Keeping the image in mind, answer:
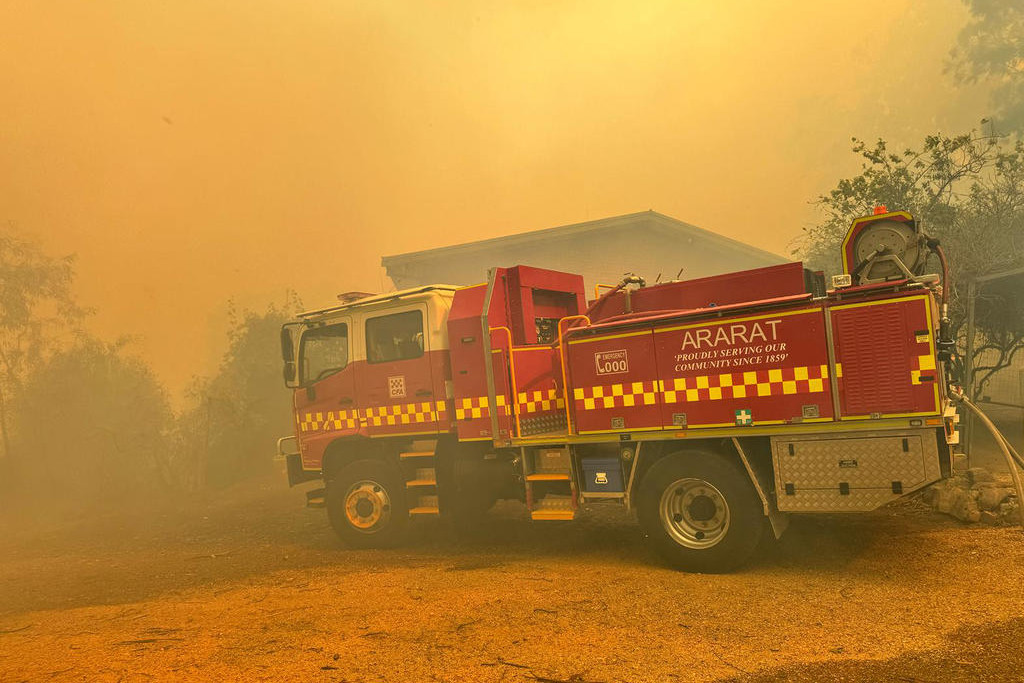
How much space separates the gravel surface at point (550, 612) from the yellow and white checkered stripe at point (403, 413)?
1496mm

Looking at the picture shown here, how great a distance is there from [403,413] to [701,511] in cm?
359

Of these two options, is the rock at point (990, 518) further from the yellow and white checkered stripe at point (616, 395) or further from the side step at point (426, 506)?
the side step at point (426, 506)

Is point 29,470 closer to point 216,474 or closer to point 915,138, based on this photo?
point 216,474

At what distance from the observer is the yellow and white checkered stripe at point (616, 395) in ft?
19.7

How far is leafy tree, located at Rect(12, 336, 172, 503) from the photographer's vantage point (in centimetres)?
1823

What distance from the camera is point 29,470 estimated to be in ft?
63.5

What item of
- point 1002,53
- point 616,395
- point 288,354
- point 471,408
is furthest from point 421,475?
point 1002,53

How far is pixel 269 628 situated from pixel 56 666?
1.34 meters

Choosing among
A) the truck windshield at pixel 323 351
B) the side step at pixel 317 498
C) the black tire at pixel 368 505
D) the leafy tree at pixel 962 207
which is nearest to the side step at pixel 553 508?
the black tire at pixel 368 505

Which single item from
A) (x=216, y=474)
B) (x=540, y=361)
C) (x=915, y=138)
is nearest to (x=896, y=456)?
(x=540, y=361)

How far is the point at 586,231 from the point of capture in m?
21.7

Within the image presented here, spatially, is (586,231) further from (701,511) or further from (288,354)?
(701,511)

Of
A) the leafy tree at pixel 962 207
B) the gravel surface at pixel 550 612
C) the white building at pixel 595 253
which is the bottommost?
the gravel surface at pixel 550 612

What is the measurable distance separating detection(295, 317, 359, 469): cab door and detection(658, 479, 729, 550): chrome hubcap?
397 centimetres
